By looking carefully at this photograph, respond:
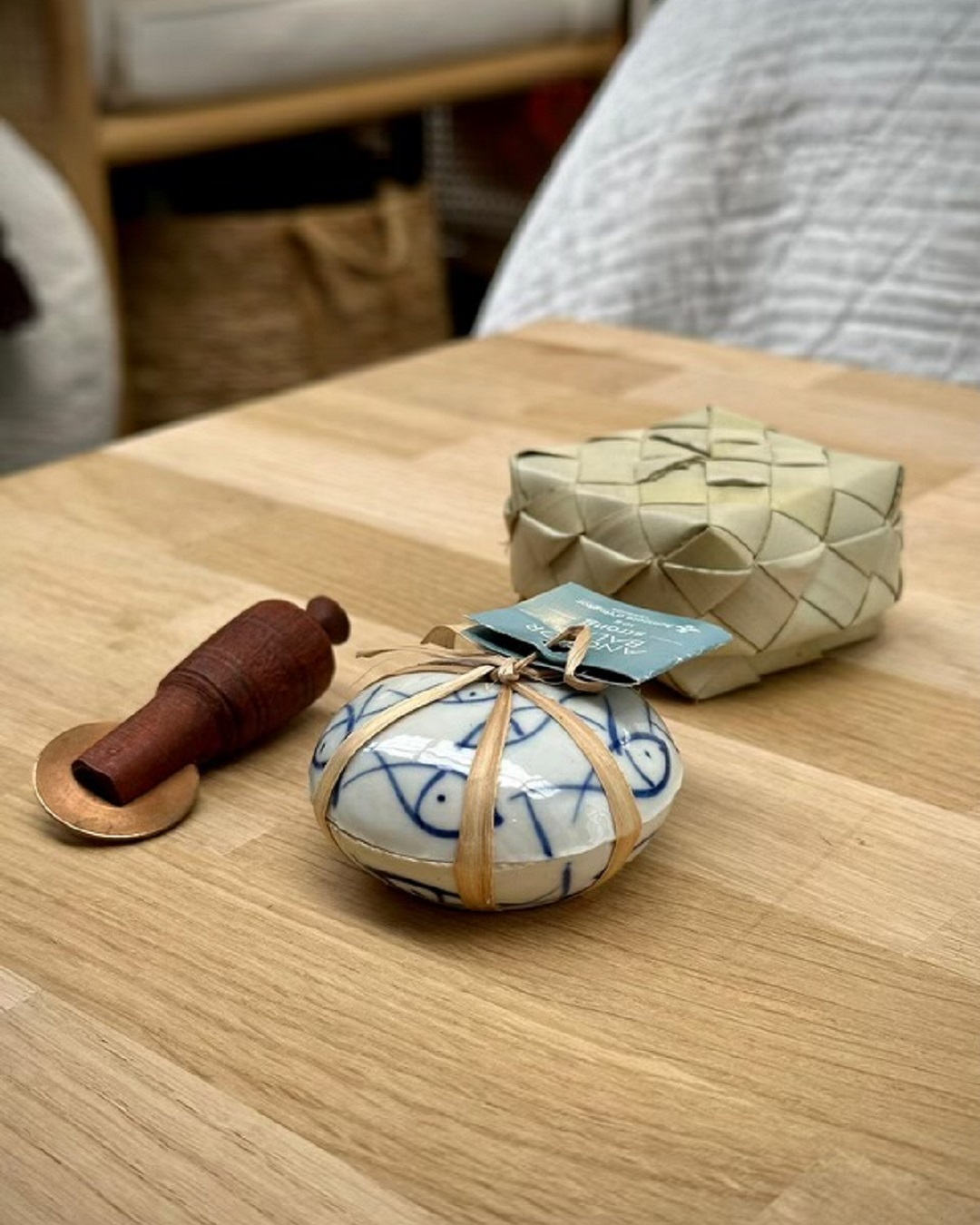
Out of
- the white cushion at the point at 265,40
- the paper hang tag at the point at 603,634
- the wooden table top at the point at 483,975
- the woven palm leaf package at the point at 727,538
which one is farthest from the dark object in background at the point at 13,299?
the paper hang tag at the point at 603,634

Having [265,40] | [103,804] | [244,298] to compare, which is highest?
[103,804]

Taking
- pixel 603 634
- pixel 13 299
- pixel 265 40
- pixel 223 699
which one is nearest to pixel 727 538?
pixel 603 634

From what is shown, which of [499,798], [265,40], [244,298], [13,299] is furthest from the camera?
[244,298]

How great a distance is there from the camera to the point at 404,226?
93.2 inches

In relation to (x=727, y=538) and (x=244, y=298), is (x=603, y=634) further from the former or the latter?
(x=244, y=298)

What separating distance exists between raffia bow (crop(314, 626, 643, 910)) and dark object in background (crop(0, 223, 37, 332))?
1215 mm

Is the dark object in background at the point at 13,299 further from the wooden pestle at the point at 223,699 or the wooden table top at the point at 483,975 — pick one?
the wooden pestle at the point at 223,699

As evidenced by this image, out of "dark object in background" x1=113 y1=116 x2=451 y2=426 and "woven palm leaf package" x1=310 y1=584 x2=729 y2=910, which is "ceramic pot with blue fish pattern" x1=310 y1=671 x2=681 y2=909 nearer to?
"woven palm leaf package" x1=310 y1=584 x2=729 y2=910

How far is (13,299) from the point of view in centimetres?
170

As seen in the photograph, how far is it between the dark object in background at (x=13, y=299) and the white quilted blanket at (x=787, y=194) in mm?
516

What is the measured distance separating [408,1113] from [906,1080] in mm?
150

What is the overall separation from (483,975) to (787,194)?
1.02 m

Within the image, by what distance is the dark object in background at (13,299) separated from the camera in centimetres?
169

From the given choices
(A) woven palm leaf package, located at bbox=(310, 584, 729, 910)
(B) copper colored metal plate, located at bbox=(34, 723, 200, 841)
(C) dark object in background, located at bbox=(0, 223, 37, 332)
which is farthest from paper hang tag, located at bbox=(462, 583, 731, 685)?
(C) dark object in background, located at bbox=(0, 223, 37, 332)
